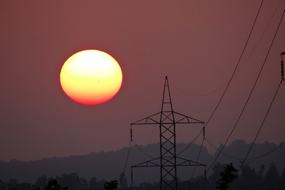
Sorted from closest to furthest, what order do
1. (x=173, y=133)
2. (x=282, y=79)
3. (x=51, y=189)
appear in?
(x=282, y=79) < (x=173, y=133) < (x=51, y=189)

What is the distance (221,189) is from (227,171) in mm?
4293

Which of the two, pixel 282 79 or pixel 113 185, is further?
pixel 113 185

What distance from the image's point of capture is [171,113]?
228 feet

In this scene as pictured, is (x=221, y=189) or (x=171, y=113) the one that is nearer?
(x=171, y=113)

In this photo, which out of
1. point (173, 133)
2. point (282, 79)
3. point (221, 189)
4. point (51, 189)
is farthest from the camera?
point (51, 189)

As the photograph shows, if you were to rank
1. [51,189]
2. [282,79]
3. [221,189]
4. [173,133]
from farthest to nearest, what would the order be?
[51,189] < [221,189] < [173,133] < [282,79]

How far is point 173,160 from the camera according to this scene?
70625 millimetres

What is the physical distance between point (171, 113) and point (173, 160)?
4.40 meters

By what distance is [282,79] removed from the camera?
56.4 meters

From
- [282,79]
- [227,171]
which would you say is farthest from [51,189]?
[282,79]

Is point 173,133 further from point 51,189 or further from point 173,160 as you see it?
point 51,189

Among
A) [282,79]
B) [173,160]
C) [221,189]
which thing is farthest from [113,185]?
[282,79]

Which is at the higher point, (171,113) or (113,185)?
(171,113)

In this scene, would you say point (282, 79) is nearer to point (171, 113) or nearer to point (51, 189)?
Answer: point (171, 113)
